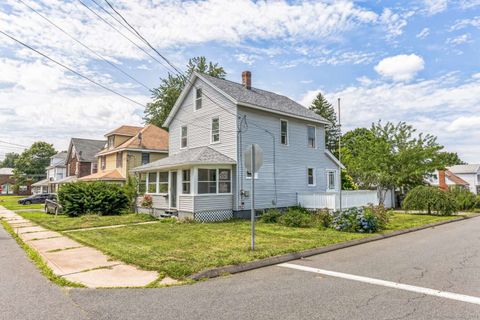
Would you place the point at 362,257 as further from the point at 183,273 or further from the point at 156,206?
the point at 156,206

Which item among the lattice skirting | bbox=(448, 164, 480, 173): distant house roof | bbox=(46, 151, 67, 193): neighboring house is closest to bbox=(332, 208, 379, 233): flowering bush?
the lattice skirting

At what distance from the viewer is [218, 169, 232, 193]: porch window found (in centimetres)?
1739

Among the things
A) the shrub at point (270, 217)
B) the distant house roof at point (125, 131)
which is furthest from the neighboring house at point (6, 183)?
the shrub at point (270, 217)

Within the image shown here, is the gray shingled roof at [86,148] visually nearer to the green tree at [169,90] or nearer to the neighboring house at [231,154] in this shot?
the green tree at [169,90]

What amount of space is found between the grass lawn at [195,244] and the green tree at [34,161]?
70.3 meters

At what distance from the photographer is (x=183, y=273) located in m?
6.58

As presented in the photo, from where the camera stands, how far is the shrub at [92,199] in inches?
811

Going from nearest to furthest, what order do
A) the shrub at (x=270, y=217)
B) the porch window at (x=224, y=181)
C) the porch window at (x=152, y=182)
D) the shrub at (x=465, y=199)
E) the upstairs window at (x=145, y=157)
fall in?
the shrub at (x=270, y=217)
the porch window at (x=224, y=181)
the porch window at (x=152, y=182)
the shrub at (x=465, y=199)
the upstairs window at (x=145, y=157)

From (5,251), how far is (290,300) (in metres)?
9.28

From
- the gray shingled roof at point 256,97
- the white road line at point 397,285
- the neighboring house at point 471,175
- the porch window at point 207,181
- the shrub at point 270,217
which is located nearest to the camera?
the white road line at point 397,285

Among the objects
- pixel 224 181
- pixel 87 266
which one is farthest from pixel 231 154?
pixel 87 266

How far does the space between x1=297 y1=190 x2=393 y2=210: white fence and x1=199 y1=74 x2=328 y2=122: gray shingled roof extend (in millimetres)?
5304

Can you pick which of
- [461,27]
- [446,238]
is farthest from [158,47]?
[446,238]

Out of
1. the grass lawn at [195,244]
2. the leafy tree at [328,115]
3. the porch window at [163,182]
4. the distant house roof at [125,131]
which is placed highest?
the leafy tree at [328,115]
